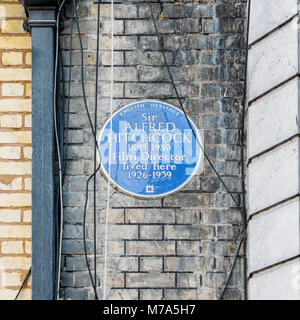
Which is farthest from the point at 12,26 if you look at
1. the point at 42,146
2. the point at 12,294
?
the point at 12,294

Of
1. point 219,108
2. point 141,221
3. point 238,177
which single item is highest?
point 219,108

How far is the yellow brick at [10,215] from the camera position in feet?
13.4

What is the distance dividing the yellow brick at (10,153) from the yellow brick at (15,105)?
0.24 m

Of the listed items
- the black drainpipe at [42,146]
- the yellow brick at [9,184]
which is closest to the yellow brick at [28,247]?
the black drainpipe at [42,146]

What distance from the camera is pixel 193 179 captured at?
13.5 ft

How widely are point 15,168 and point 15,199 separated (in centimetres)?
19

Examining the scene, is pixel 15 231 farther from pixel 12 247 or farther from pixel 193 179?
pixel 193 179

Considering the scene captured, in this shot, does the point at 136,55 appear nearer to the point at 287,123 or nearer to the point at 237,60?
the point at 237,60

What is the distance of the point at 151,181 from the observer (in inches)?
161

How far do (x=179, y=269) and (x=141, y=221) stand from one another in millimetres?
360

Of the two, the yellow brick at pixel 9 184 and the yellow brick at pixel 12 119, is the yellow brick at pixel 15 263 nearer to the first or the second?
the yellow brick at pixel 9 184

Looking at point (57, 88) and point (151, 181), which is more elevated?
point (57, 88)
